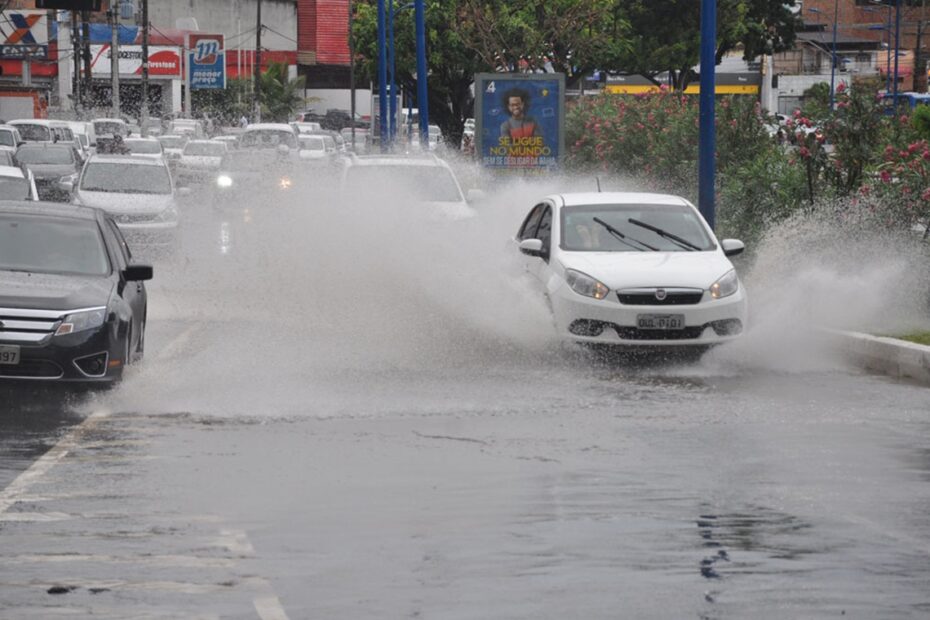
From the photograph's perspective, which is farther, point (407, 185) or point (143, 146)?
point (143, 146)

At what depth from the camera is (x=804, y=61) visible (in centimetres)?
11806

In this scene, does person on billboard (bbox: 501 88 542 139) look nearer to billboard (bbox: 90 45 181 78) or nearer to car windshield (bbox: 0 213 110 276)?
car windshield (bbox: 0 213 110 276)

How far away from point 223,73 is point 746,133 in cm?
7373

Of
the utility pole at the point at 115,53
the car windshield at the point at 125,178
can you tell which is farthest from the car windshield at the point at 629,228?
the utility pole at the point at 115,53

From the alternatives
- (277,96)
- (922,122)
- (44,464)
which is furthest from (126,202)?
(277,96)

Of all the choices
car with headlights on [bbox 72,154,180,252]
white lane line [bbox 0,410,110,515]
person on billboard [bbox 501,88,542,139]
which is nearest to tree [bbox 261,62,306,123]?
person on billboard [bbox 501,88,542,139]

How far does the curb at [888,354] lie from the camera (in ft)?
50.2

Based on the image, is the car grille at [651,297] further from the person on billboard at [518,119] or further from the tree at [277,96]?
the tree at [277,96]

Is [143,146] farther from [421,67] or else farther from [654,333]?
[654,333]

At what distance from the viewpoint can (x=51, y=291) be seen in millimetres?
13422

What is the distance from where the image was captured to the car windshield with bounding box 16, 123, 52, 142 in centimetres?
5244

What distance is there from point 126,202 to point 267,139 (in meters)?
23.7

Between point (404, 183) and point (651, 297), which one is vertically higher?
point (404, 183)

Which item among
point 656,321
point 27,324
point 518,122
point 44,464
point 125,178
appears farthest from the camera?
point 518,122
